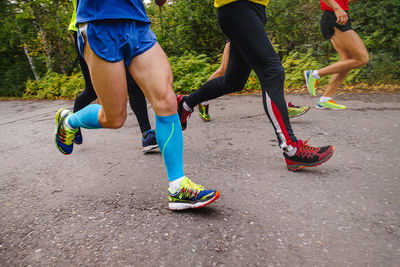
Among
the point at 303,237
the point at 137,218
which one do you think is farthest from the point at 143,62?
the point at 303,237

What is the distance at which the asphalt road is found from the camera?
1507mm

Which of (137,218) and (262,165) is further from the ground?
(137,218)

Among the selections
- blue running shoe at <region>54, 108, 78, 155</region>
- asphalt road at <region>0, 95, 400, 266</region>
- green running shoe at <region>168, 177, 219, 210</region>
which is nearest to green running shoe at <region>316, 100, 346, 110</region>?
asphalt road at <region>0, 95, 400, 266</region>

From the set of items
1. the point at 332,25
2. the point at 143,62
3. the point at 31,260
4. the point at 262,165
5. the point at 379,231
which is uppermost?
the point at 143,62

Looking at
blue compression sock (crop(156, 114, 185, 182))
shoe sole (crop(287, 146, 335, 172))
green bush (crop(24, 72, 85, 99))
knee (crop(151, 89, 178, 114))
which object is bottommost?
green bush (crop(24, 72, 85, 99))

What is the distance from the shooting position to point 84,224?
6.12 ft

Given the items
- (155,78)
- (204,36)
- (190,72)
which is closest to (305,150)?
(155,78)

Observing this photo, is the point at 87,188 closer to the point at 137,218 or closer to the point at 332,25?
the point at 137,218

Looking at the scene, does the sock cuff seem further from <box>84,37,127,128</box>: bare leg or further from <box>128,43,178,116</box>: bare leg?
<box>84,37,127,128</box>: bare leg

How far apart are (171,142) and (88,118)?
0.86 metres

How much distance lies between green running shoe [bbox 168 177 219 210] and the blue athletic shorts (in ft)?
2.97

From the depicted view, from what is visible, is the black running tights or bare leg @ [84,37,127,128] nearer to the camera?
bare leg @ [84,37,127,128]

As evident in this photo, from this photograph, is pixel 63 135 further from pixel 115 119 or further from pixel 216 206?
pixel 216 206

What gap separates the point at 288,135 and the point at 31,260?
1.95 m
